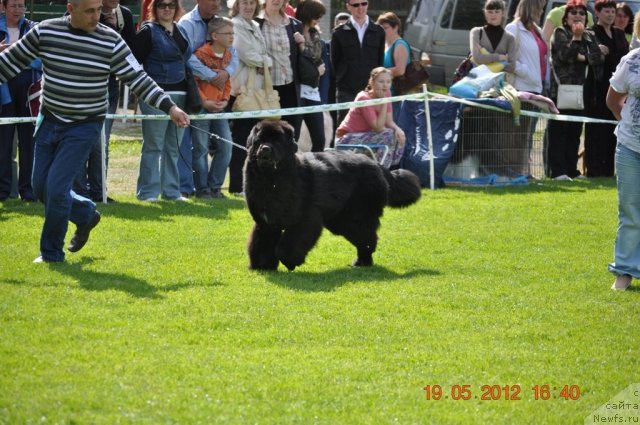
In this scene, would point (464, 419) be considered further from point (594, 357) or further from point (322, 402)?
point (594, 357)

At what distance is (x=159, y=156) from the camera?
484 inches

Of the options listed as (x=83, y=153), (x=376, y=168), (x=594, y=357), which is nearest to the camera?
(x=594, y=357)

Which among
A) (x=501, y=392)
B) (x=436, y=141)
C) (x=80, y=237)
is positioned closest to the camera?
(x=501, y=392)

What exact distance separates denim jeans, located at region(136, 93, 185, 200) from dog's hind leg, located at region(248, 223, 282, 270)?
11.7 ft

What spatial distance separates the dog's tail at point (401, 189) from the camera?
9.59m

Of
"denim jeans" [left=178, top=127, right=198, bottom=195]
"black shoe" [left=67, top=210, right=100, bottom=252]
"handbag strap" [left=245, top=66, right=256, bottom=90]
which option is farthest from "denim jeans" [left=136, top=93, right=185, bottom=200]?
"black shoe" [left=67, top=210, right=100, bottom=252]

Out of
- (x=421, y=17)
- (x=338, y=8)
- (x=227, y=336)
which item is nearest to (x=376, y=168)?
(x=227, y=336)

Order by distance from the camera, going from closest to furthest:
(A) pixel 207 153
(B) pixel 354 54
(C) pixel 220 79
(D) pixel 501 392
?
(D) pixel 501 392 → (C) pixel 220 79 → (A) pixel 207 153 → (B) pixel 354 54

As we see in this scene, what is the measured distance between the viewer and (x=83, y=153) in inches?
336

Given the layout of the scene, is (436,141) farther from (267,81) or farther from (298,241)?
(298,241)

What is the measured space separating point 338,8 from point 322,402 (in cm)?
2796

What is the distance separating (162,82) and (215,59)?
81 centimetres

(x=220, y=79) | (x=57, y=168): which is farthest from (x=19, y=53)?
(x=220, y=79)

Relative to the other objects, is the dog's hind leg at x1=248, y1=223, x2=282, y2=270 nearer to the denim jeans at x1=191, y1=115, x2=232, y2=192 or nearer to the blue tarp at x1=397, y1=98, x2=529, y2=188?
the denim jeans at x1=191, y1=115, x2=232, y2=192
